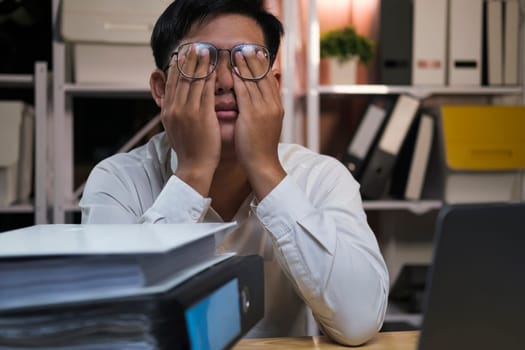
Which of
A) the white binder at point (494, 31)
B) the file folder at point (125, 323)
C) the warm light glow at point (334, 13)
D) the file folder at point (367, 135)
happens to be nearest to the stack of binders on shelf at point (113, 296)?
the file folder at point (125, 323)

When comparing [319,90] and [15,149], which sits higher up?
[319,90]

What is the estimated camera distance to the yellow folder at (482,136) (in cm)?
203

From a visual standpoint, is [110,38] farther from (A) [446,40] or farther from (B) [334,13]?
(A) [446,40]

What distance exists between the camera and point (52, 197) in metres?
2.02

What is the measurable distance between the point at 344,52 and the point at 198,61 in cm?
123

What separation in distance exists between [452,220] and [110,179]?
784mm

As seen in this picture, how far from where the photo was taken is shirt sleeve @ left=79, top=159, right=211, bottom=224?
35.3 inches

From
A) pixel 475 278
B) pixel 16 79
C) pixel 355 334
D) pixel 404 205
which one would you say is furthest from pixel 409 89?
pixel 475 278

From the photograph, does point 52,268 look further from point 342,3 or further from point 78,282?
point 342,3

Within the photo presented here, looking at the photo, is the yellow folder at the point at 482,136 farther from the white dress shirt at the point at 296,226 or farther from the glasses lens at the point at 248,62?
the glasses lens at the point at 248,62

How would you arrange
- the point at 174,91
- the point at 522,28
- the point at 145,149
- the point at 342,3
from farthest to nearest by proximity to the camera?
the point at 342,3 < the point at 522,28 < the point at 145,149 < the point at 174,91

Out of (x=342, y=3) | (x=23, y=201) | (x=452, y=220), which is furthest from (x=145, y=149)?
(x=342, y=3)

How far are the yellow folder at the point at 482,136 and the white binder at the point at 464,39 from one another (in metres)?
0.13

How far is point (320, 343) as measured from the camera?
75cm
